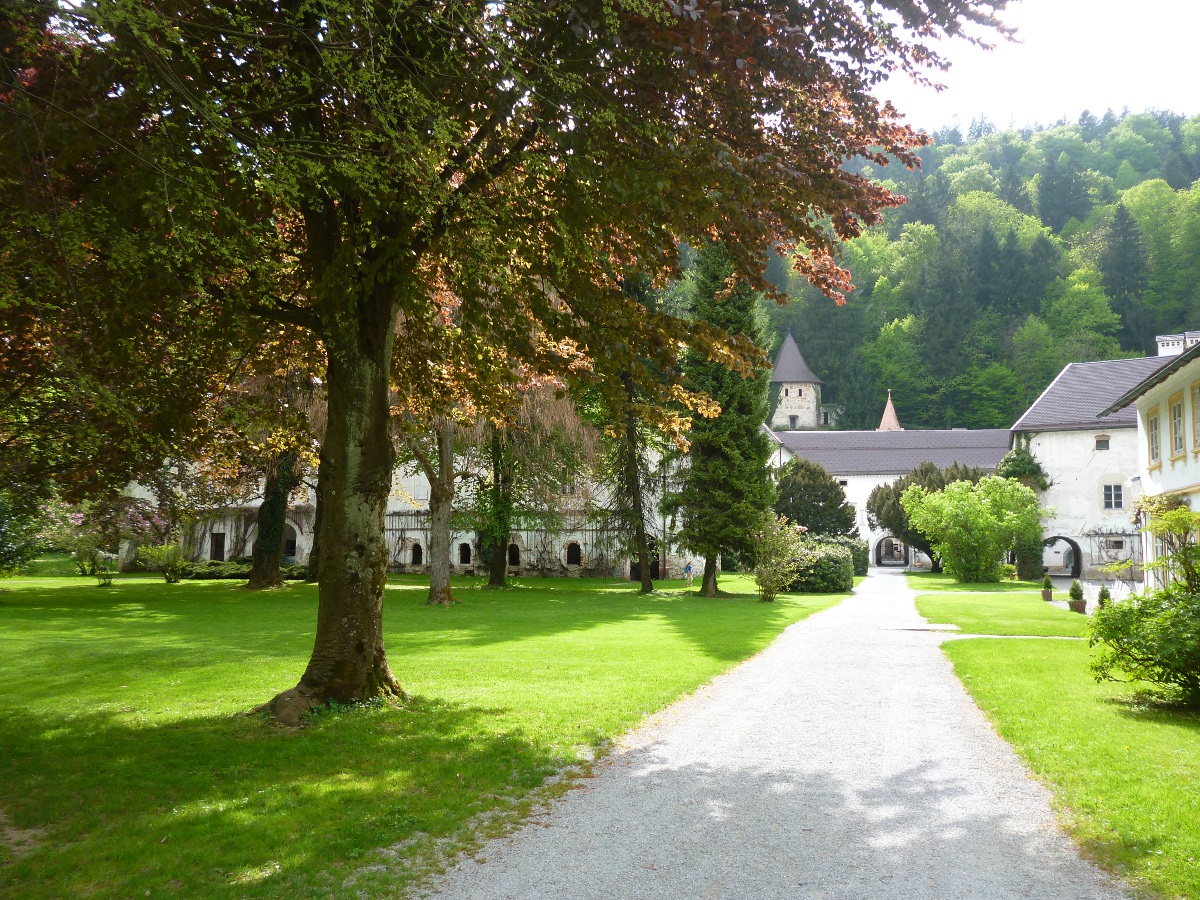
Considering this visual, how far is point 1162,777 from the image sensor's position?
261 inches

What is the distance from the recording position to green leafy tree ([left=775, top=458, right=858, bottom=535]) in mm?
53656

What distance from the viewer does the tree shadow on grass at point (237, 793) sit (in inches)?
191

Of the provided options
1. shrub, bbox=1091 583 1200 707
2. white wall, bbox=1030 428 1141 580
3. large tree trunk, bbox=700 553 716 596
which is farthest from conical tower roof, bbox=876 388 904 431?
shrub, bbox=1091 583 1200 707

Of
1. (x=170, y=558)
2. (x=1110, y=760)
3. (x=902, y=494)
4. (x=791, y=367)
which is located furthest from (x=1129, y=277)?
(x=1110, y=760)

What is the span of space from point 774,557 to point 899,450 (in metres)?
44.8

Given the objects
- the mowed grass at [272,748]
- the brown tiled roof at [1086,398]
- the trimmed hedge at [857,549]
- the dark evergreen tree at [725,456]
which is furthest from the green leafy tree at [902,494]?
the mowed grass at [272,748]

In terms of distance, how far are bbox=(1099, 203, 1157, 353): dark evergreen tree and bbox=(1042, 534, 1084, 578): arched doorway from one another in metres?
38.6

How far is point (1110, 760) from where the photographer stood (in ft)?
23.3

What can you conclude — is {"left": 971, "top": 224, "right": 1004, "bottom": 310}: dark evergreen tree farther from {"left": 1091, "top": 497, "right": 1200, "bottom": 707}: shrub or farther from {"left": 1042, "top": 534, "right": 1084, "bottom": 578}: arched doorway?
{"left": 1091, "top": 497, "right": 1200, "bottom": 707}: shrub

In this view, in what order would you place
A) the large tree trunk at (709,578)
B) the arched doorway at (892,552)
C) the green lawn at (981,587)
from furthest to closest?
1. the arched doorway at (892,552)
2. the green lawn at (981,587)
3. the large tree trunk at (709,578)

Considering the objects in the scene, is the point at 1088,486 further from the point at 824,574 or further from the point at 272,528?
the point at 272,528

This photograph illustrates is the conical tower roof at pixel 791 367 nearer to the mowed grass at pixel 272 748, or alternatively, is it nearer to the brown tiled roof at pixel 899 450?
the brown tiled roof at pixel 899 450

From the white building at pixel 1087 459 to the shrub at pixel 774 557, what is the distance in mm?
26329

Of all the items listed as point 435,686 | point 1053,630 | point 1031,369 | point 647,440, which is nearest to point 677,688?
point 435,686
